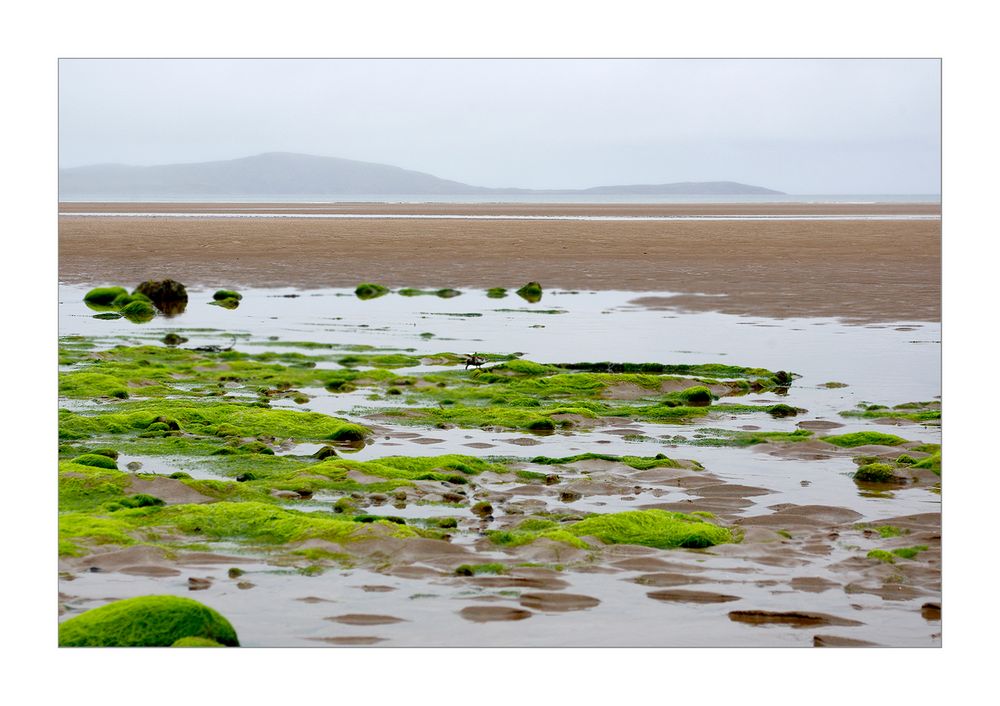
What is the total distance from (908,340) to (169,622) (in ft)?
48.1

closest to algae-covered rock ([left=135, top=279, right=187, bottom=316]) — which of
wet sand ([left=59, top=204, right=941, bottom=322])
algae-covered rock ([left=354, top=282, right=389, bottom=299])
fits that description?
algae-covered rock ([left=354, top=282, right=389, bottom=299])

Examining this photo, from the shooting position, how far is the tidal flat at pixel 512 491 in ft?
20.7

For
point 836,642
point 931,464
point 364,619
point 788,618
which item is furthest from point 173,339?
point 836,642

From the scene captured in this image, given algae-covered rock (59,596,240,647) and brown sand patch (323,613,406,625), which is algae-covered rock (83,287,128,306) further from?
brown sand patch (323,613,406,625)

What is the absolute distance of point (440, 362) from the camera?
1562cm

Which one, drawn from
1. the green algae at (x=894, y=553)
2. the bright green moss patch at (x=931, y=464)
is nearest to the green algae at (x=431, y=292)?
the bright green moss patch at (x=931, y=464)

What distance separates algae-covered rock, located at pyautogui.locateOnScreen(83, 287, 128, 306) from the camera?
23656mm

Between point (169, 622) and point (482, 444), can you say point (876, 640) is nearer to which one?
point (169, 622)

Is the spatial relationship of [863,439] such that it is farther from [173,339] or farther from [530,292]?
[530,292]

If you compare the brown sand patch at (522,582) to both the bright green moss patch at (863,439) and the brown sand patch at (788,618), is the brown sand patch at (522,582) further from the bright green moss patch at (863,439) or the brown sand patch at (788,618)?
the bright green moss patch at (863,439)

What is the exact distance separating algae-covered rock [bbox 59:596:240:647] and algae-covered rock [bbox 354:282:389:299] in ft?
65.7

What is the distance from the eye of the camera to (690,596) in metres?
6.54
